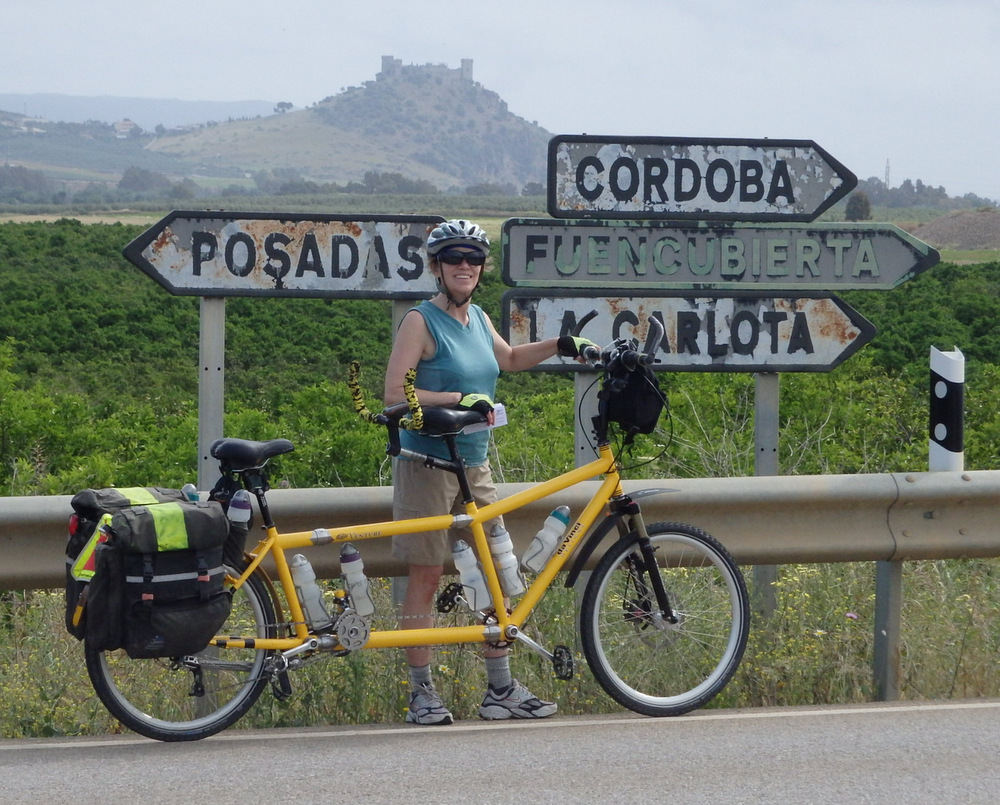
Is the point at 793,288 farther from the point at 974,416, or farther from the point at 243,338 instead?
the point at 243,338

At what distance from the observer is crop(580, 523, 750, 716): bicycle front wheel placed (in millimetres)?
4723

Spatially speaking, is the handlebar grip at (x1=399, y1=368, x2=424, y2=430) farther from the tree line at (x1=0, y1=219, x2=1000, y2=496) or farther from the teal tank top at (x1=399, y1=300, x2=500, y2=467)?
the tree line at (x1=0, y1=219, x2=1000, y2=496)

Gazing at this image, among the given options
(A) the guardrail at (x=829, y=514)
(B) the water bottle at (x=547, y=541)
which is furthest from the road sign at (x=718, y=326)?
(B) the water bottle at (x=547, y=541)

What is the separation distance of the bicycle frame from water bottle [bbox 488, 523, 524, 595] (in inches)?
1.2

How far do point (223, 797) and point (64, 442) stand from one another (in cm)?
903

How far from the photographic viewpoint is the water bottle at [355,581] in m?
4.52

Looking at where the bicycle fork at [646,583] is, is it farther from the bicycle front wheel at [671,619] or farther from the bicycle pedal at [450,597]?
the bicycle pedal at [450,597]

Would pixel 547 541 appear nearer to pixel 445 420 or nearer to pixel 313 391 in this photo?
pixel 445 420

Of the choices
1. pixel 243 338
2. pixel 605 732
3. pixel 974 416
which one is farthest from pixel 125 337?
pixel 605 732

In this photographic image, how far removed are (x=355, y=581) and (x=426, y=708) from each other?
20.6 inches

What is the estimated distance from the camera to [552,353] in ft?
16.4

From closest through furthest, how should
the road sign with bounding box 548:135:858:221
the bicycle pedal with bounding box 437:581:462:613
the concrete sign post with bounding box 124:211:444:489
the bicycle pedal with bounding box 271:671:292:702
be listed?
the bicycle pedal with bounding box 271:671:292:702
the bicycle pedal with bounding box 437:581:462:613
the concrete sign post with bounding box 124:211:444:489
the road sign with bounding box 548:135:858:221

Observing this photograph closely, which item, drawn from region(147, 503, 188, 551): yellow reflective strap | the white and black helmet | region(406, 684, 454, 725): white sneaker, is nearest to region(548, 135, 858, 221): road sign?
the white and black helmet

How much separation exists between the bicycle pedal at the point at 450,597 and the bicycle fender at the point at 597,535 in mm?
395
